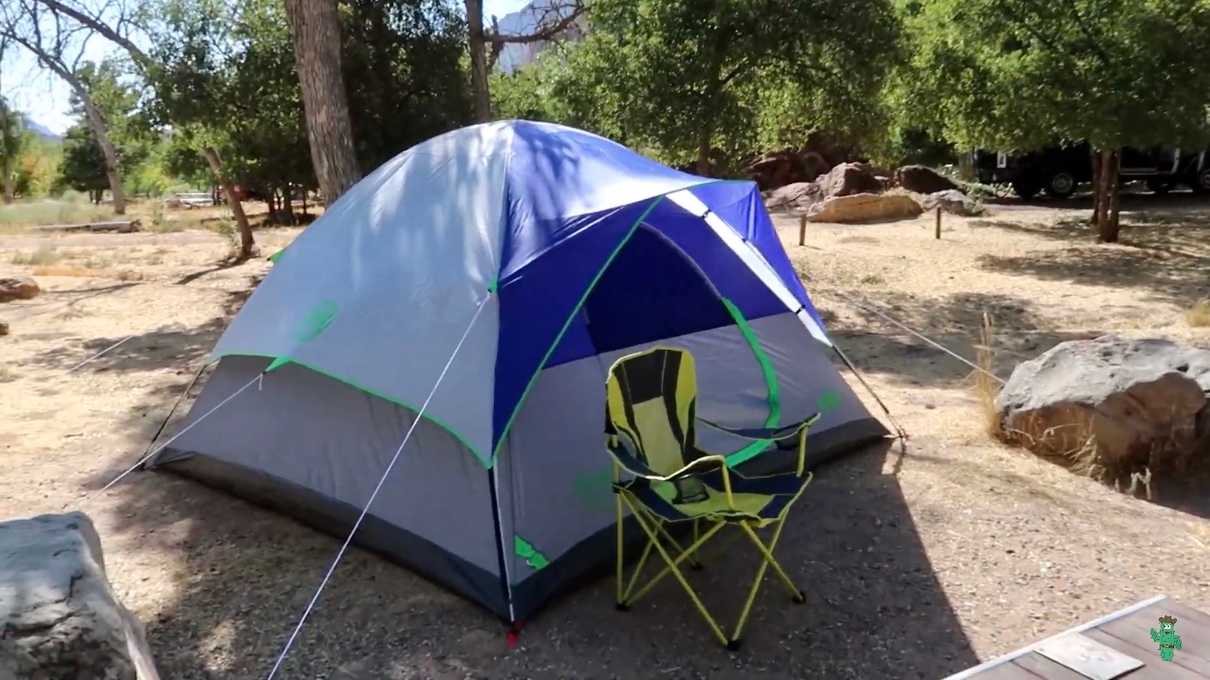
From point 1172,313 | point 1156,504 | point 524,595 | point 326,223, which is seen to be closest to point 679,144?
point 1172,313

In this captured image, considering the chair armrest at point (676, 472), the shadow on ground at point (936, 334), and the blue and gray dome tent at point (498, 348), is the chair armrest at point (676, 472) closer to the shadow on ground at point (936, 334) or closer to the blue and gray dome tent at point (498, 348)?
the blue and gray dome tent at point (498, 348)

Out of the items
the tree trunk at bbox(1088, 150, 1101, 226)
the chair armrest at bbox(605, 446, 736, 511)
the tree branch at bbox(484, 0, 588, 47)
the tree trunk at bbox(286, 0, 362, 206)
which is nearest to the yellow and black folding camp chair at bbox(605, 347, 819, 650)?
the chair armrest at bbox(605, 446, 736, 511)

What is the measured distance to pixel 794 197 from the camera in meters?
19.4

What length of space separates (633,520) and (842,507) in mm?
1052

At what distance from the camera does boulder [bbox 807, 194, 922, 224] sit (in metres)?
16.0

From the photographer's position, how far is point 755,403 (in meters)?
4.54

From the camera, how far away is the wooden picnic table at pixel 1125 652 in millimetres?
2137

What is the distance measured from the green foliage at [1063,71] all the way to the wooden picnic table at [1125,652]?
27.6 feet

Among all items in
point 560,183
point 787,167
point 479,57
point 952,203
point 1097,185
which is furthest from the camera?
point 787,167

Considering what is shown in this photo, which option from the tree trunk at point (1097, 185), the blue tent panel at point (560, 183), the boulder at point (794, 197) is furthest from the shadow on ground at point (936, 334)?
the boulder at point (794, 197)

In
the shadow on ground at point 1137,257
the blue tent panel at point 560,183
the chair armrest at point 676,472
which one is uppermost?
the blue tent panel at point 560,183

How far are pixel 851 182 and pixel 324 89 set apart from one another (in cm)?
1270

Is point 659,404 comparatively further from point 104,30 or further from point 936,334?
point 104,30

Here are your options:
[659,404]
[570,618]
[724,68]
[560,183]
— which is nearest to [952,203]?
Result: [724,68]
